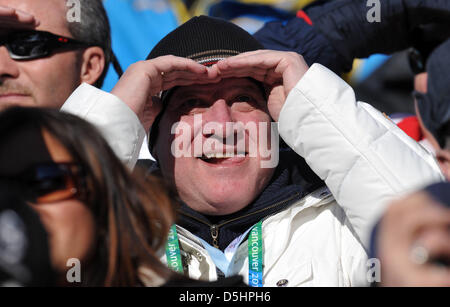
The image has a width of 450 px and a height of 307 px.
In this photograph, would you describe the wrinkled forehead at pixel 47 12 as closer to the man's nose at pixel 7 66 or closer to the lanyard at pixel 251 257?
the man's nose at pixel 7 66

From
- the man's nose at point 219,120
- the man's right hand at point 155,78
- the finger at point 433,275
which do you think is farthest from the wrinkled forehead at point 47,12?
the finger at point 433,275

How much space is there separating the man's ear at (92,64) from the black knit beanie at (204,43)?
18.4 inches

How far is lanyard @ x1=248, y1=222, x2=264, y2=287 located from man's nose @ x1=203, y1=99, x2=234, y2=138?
35cm

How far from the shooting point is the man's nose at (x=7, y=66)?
82.7 inches

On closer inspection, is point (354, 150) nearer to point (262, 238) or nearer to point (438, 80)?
point (262, 238)

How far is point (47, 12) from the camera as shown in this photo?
222cm

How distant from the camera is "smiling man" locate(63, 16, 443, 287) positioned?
1.62 metres

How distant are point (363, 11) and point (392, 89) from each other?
6.28ft

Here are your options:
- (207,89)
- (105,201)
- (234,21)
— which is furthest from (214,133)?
(234,21)

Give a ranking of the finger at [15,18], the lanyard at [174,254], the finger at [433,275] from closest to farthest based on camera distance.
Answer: the finger at [433,275] < the lanyard at [174,254] < the finger at [15,18]

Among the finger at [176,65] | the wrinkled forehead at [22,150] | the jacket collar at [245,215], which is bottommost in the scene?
the jacket collar at [245,215]

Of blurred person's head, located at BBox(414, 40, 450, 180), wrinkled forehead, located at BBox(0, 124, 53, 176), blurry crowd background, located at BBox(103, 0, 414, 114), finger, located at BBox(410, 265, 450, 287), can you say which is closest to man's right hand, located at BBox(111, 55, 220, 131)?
wrinkled forehead, located at BBox(0, 124, 53, 176)

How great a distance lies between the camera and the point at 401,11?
8.45 ft
